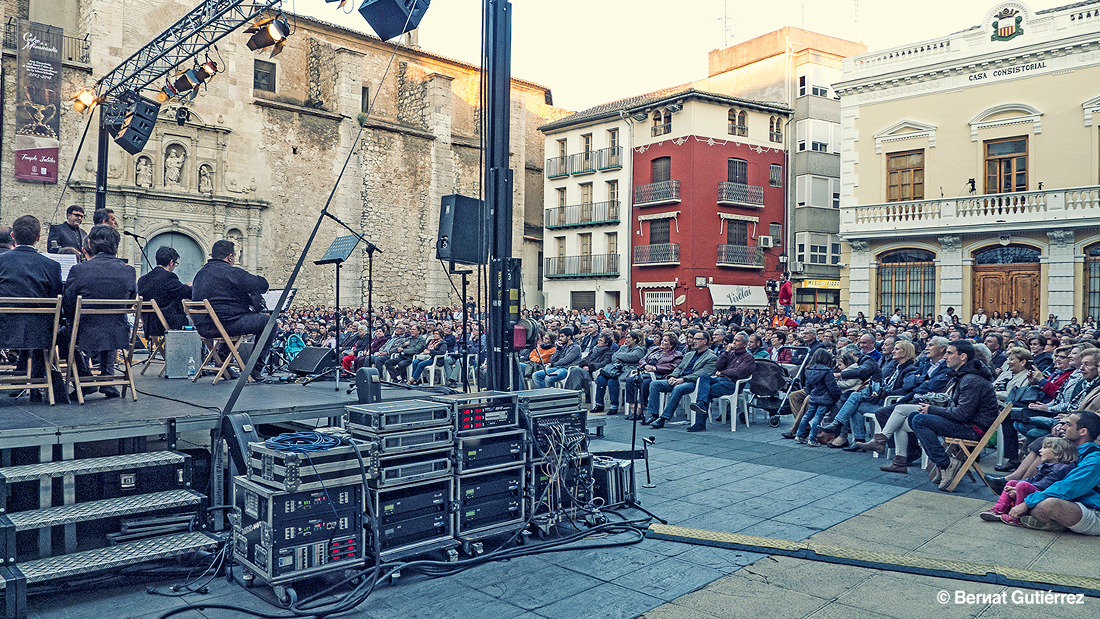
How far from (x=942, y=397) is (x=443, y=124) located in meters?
28.4

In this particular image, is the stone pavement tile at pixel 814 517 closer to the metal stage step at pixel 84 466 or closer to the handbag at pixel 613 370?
the metal stage step at pixel 84 466

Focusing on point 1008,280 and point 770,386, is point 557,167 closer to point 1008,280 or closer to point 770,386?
point 1008,280

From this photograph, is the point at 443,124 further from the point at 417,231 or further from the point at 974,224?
the point at 974,224

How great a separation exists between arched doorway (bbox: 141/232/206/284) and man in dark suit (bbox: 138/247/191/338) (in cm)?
1899

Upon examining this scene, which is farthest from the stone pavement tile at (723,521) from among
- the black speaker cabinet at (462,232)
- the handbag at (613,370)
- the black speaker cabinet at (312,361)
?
the handbag at (613,370)

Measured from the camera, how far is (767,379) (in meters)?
9.35

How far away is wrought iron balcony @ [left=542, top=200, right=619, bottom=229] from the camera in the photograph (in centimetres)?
3102

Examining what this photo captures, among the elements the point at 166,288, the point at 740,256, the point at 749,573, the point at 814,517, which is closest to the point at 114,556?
the point at 749,573

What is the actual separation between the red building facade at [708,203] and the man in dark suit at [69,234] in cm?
2196

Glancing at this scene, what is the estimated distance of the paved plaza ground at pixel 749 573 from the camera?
362 cm

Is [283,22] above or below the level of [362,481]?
above

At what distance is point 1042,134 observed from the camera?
19.4 metres

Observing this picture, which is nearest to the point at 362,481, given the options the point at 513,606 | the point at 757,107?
the point at 513,606

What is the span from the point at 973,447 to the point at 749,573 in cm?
299
